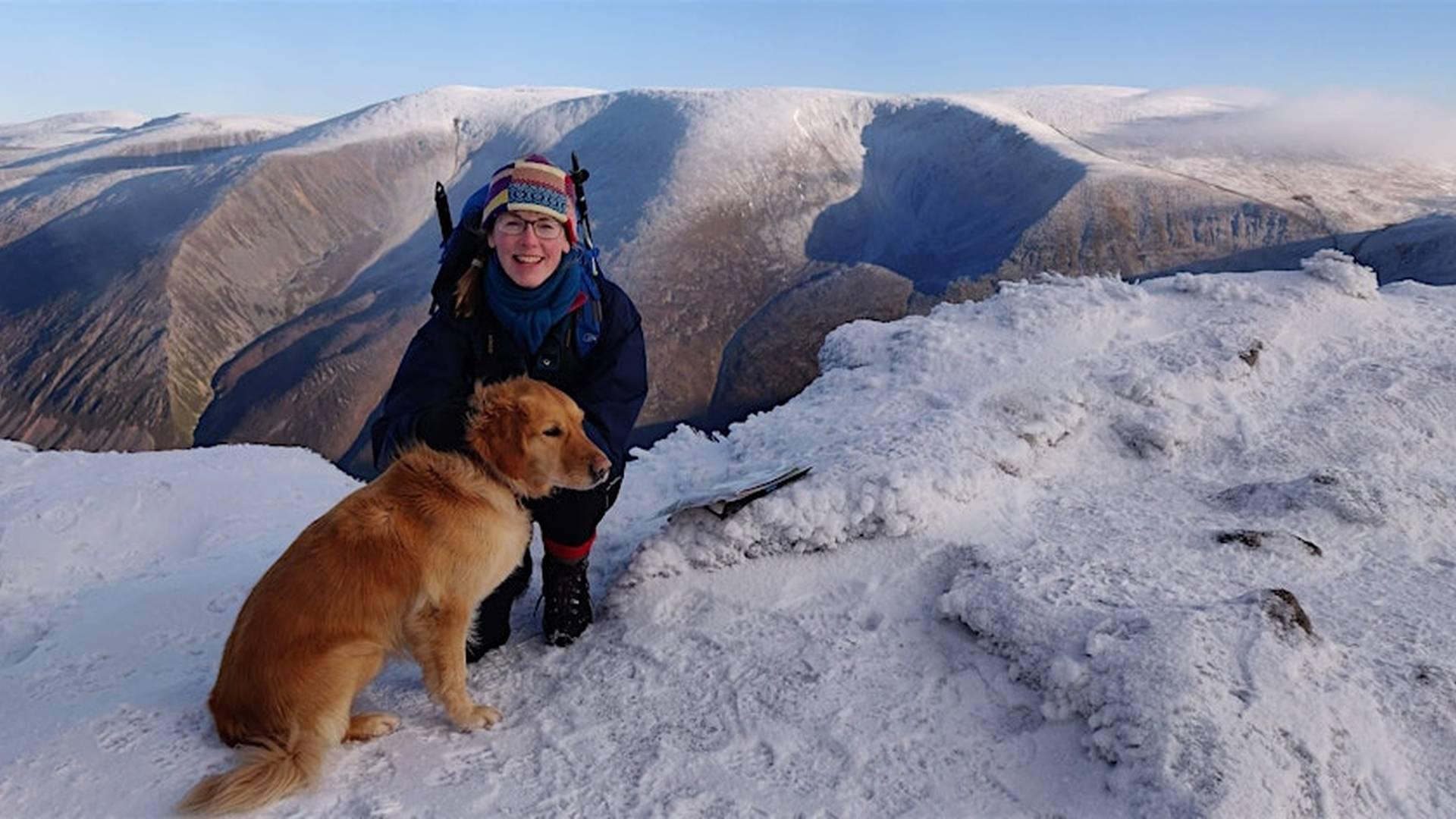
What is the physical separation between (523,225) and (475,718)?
2.04 metres

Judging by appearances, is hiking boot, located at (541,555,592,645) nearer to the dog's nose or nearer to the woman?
the woman

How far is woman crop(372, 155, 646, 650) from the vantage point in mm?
3551

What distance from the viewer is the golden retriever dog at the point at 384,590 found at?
2.71 m

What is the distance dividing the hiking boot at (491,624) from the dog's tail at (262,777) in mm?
1037

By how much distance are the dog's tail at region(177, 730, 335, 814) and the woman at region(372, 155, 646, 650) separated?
1.05 meters

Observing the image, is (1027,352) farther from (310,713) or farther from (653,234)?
(653,234)

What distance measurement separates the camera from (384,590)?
2.89m

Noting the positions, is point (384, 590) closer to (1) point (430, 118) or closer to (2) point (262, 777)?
(2) point (262, 777)


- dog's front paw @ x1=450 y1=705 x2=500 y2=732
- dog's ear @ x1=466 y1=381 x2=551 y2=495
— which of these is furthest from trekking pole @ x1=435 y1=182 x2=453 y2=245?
dog's front paw @ x1=450 y1=705 x2=500 y2=732

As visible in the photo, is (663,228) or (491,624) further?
(663,228)

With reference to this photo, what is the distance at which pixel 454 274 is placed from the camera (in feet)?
12.4

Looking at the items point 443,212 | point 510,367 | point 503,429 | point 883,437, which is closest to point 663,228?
point 883,437

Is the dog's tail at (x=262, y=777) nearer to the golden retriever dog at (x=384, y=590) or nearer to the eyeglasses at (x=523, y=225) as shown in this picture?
the golden retriever dog at (x=384, y=590)

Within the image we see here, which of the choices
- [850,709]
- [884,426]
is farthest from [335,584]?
[884,426]
